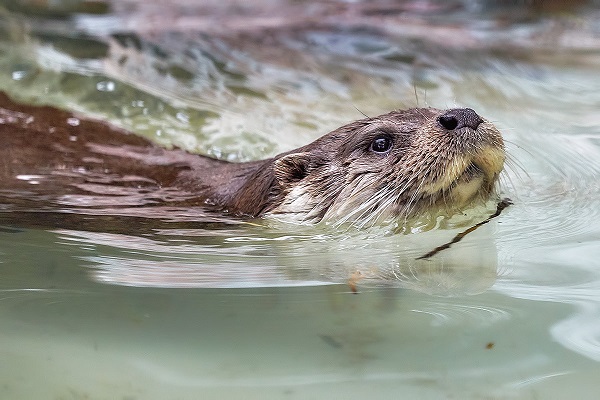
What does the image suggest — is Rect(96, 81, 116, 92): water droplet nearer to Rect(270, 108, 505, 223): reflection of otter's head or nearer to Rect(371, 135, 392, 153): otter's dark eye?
Rect(270, 108, 505, 223): reflection of otter's head

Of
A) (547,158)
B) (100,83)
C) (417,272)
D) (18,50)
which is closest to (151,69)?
(100,83)

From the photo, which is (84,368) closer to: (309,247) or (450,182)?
(309,247)

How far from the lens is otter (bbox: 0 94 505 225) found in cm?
311

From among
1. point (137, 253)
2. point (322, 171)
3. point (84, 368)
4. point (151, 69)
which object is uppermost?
point (151, 69)

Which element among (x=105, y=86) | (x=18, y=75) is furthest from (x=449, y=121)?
(x=18, y=75)

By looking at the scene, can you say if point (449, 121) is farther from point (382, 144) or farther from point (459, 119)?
point (382, 144)

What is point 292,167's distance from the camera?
3.49 metres

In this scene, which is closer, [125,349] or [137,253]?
[125,349]

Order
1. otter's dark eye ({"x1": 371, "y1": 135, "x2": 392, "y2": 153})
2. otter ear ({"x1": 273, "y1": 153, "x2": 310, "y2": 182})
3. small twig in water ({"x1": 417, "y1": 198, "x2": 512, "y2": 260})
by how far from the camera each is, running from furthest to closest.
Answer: otter ear ({"x1": 273, "y1": 153, "x2": 310, "y2": 182})
otter's dark eye ({"x1": 371, "y1": 135, "x2": 392, "y2": 153})
small twig in water ({"x1": 417, "y1": 198, "x2": 512, "y2": 260})

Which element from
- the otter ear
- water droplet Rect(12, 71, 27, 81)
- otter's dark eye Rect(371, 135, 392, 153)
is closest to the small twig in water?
otter's dark eye Rect(371, 135, 392, 153)

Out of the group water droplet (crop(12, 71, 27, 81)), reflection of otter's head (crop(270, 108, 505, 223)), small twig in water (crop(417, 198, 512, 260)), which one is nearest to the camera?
small twig in water (crop(417, 198, 512, 260))

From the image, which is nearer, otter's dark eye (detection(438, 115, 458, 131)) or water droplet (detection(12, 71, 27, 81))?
otter's dark eye (detection(438, 115, 458, 131))

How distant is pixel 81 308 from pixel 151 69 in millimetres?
3988

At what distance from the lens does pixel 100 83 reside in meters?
5.61
